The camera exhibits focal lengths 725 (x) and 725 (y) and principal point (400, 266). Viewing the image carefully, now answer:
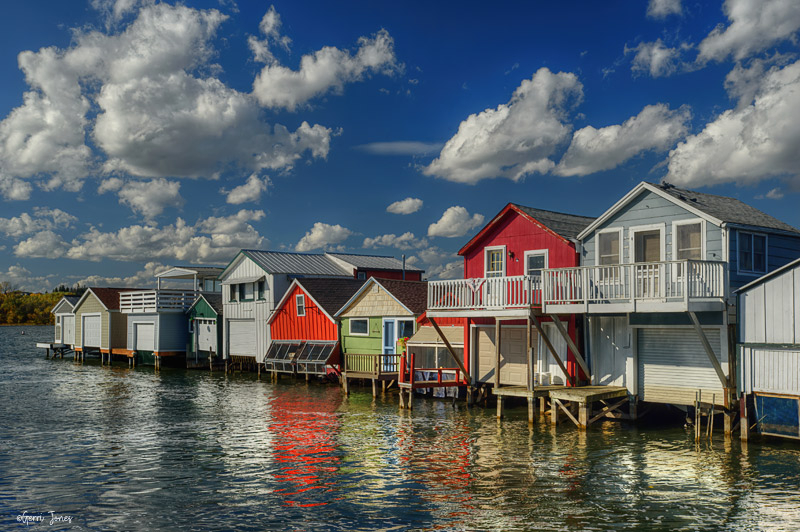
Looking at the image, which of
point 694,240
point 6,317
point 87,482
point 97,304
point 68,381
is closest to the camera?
point 87,482

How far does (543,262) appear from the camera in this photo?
3012 centimetres

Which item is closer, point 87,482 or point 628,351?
point 87,482

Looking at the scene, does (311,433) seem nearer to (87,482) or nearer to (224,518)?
(87,482)

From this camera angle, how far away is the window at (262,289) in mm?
51750

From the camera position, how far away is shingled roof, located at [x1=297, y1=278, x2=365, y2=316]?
150ft

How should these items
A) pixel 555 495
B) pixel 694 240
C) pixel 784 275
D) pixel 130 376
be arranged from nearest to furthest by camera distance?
1. pixel 555 495
2. pixel 784 275
3. pixel 694 240
4. pixel 130 376

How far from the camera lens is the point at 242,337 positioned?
5378 cm

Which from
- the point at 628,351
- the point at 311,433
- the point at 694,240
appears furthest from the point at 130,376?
the point at 694,240

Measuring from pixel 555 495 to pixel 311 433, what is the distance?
11.0 meters

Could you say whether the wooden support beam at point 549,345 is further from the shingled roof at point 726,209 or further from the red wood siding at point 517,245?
the shingled roof at point 726,209

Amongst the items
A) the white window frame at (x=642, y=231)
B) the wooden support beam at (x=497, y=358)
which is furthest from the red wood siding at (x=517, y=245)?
the wooden support beam at (x=497, y=358)

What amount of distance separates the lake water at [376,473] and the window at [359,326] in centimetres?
973

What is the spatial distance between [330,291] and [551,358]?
822 inches

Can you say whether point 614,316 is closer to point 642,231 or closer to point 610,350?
point 610,350
